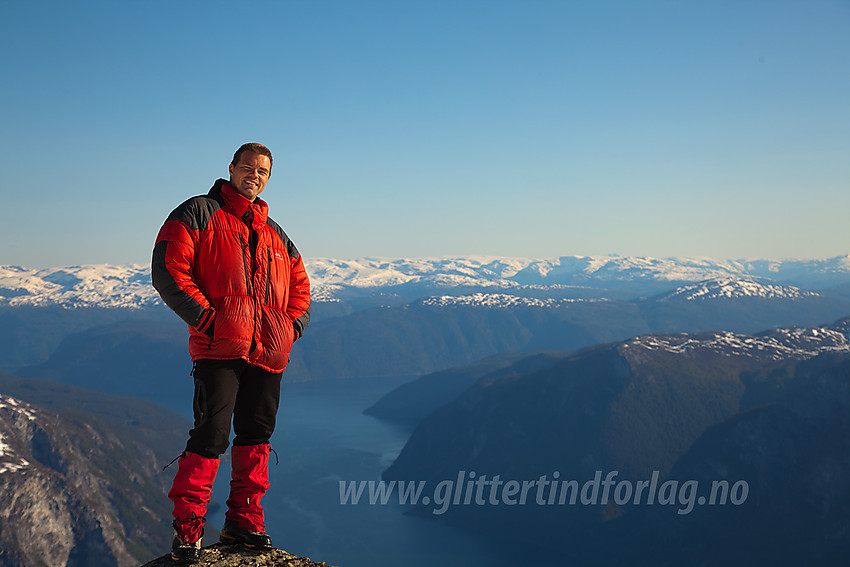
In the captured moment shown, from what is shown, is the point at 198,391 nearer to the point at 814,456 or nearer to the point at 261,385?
the point at 261,385

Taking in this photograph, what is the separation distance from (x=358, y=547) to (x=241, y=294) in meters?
178

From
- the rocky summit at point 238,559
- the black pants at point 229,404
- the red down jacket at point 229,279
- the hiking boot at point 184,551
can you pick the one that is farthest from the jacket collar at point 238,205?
the rocky summit at point 238,559

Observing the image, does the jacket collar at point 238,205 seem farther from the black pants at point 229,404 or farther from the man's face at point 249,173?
the black pants at point 229,404

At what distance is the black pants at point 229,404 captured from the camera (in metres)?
7.01

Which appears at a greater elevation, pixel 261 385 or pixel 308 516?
pixel 261 385

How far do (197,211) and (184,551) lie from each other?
3984 mm

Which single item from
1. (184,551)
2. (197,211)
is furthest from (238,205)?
(184,551)

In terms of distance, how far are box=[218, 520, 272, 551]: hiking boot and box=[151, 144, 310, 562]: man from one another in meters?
0.01

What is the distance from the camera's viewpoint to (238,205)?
7512 millimetres

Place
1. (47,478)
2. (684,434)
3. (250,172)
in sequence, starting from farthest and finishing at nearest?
(684,434) → (47,478) → (250,172)

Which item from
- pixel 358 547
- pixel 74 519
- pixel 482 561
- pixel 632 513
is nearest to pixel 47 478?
pixel 74 519

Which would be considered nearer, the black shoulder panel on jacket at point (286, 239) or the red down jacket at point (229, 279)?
the red down jacket at point (229, 279)

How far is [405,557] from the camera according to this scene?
546 ft

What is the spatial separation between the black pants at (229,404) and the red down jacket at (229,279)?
0.19m
